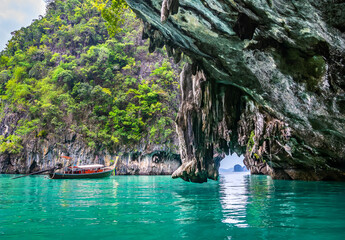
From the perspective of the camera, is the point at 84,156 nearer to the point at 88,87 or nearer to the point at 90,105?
the point at 90,105

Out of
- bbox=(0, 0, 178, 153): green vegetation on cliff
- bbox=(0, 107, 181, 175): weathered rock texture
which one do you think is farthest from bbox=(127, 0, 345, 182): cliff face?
bbox=(0, 0, 178, 153): green vegetation on cliff

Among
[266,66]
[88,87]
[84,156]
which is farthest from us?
[88,87]

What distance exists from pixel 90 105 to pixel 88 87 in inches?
103

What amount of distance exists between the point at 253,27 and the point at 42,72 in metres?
41.5

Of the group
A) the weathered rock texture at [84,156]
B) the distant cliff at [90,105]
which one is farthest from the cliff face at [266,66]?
the distant cliff at [90,105]

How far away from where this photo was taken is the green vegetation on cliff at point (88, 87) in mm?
33500

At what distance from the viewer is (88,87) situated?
3575 centimetres

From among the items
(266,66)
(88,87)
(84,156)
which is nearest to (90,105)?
(88,87)

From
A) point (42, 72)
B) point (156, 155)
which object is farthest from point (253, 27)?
point (42, 72)

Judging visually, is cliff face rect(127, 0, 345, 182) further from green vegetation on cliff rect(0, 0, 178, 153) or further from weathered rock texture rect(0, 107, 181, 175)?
green vegetation on cliff rect(0, 0, 178, 153)

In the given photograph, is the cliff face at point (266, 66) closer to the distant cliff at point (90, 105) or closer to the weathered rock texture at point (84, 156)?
the weathered rock texture at point (84, 156)

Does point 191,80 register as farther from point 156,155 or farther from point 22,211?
point 156,155

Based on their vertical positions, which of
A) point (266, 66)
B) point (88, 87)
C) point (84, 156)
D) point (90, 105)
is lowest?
point (84, 156)

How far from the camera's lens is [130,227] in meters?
4.10
